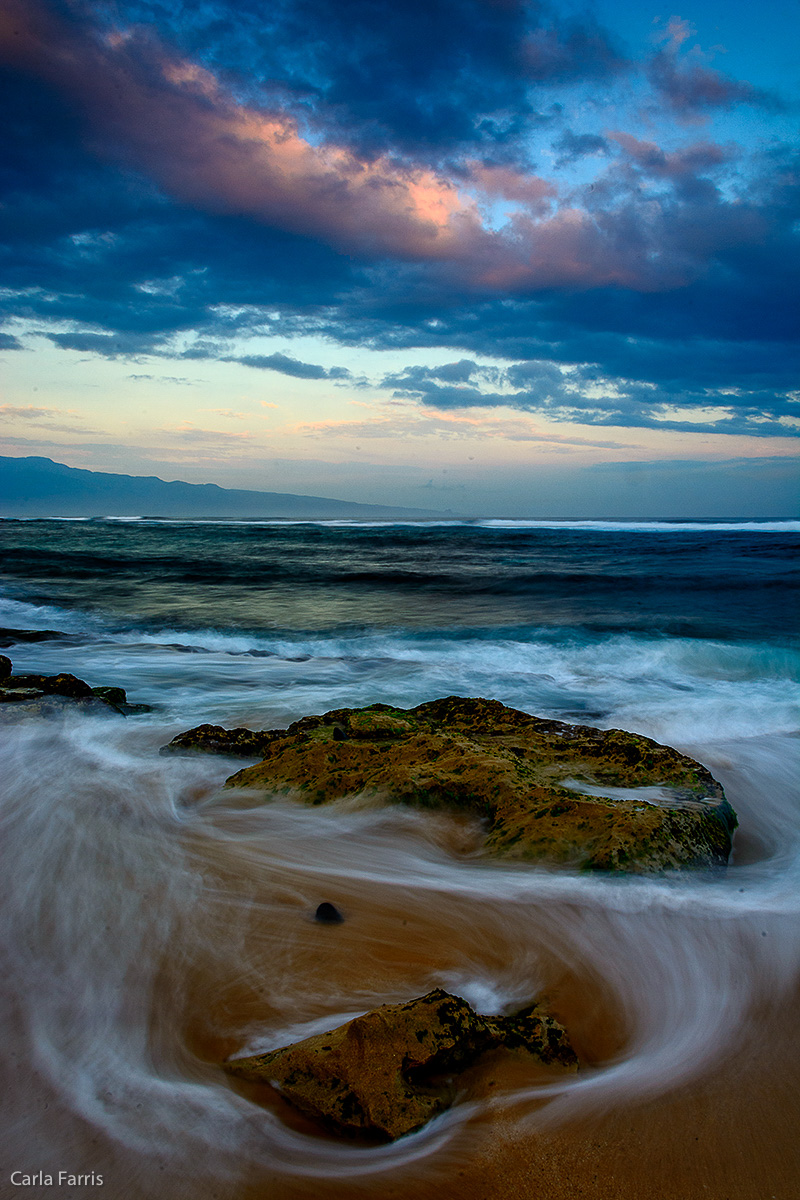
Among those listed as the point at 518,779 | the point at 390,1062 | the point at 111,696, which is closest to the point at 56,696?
the point at 111,696

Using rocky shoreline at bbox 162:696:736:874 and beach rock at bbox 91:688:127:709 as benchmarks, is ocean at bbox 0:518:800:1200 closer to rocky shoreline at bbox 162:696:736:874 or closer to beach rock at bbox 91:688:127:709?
rocky shoreline at bbox 162:696:736:874

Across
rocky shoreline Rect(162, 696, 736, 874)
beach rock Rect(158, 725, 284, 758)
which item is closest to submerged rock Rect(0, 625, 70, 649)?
beach rock Rect(158, 725, 284, 758)

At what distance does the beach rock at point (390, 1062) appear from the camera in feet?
5.06

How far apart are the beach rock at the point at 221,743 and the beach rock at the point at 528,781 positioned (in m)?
0.17

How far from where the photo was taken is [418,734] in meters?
4.02

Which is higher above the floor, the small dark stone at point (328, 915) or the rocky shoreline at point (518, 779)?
the rocky shoreline at point (518, 779)

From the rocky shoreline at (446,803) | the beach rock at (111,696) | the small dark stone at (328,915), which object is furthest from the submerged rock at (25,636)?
the small dark stone at (328,915)

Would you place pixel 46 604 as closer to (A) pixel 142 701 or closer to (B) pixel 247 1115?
(A) pixel 142 701

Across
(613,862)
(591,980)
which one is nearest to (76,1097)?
(591,980)

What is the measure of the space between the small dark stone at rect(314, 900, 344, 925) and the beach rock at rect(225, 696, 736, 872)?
895 millimetres

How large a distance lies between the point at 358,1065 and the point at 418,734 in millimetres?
2469

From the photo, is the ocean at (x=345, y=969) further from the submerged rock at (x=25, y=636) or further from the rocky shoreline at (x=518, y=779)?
the submerged rock at (x=25, y=636)

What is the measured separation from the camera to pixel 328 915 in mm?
2445

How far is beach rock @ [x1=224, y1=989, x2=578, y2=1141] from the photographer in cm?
154
